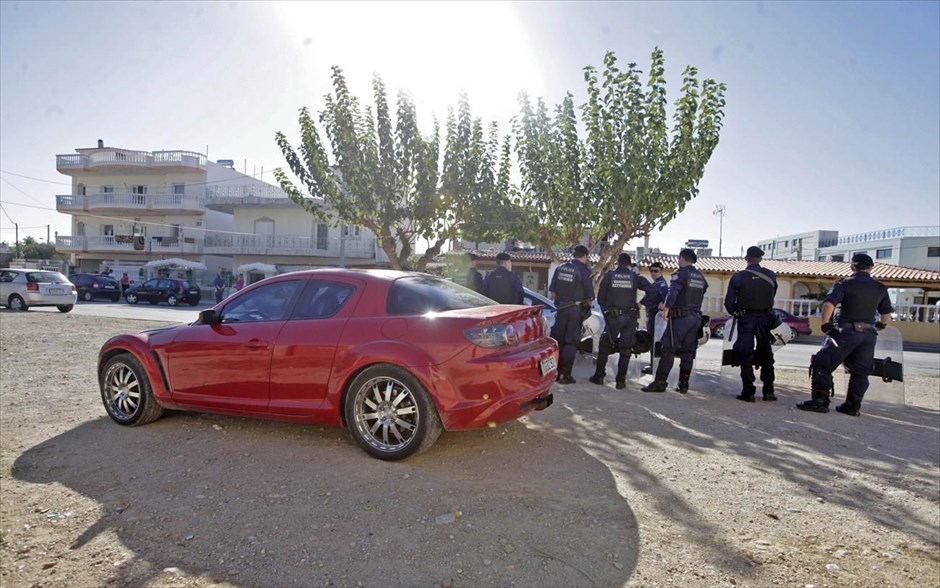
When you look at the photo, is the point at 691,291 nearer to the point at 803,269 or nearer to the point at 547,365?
the point at 547,365

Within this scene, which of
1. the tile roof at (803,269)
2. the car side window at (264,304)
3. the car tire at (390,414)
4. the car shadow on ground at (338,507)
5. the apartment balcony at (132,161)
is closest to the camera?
the car shadow on ground at (338,507)

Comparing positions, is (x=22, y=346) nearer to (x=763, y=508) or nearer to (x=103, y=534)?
(x=103, y=534)

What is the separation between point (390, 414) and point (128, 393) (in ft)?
8.80

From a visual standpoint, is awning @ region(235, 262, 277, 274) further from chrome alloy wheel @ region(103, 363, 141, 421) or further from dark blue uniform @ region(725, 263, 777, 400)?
dark blue uniform @ region(725, 263, 777, 400)

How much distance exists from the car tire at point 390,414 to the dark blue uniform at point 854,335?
510 cm

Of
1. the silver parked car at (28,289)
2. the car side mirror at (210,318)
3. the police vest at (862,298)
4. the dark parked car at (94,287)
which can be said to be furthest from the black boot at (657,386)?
the dark parked car at (94,287)

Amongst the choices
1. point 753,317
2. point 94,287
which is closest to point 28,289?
point 94,287

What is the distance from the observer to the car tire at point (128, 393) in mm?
4965

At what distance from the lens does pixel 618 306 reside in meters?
7.45

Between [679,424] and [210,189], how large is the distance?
42136 mm

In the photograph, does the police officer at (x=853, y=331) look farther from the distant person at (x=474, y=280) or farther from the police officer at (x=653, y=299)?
the distant person at (x=474, y=280)

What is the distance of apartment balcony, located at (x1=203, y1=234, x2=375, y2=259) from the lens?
1478 inches

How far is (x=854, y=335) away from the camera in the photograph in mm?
6449

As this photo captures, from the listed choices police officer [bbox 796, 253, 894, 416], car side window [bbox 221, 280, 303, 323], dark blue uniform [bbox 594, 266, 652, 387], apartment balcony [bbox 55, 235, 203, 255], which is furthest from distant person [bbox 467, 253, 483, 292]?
apartment balcony [bbox 55, 235, 203, 255]
